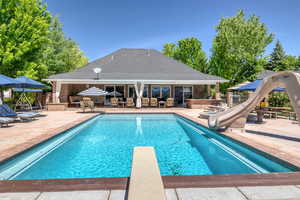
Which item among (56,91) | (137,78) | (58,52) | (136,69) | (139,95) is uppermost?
(58,52)

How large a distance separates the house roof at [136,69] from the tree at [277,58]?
31053 millimetres

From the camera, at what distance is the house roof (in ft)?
55.1

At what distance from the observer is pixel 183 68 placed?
808 inches

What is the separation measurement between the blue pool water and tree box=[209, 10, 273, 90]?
2599cm

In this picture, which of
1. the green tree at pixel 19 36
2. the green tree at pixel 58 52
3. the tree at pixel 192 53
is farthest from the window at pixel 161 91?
the tree at pixel 192 53

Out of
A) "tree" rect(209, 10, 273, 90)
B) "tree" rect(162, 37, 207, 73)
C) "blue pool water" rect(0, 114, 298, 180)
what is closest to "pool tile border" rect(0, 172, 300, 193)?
"blue pool water" rect(0, 114, 298, 180)

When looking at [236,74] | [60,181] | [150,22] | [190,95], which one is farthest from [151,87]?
[236,74]

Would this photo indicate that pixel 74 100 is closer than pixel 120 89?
Yes

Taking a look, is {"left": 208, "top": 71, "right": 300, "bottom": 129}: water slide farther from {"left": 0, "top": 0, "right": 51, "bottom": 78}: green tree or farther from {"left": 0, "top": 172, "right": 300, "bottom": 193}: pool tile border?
{"left": 0, "top": 0, "right": 51, "bottom": 78}: green tree

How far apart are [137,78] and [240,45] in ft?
75.3

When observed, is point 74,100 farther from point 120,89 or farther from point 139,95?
point 139,95

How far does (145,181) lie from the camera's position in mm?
2424

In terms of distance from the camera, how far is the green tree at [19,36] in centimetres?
1513

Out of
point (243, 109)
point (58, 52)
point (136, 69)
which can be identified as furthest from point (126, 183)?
point (58, 52)
